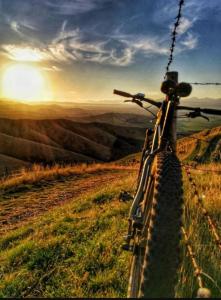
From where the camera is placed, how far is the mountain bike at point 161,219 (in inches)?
101

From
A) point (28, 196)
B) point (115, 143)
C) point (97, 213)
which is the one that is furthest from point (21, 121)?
point (97, 213)

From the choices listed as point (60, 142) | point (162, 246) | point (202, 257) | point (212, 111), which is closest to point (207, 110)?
point (212, 111)

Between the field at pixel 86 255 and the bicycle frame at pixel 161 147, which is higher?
the bicycle frame at pixel 161 147

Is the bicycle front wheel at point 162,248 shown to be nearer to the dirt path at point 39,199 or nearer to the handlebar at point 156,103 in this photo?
the handlebar at point 156,103

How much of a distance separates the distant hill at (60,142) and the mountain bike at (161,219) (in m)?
45.2

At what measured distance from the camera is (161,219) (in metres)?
2.61

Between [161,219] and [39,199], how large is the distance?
11.3 m

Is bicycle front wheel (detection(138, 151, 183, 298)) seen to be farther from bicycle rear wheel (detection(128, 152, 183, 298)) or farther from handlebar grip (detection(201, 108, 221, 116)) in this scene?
handlebar grip (detection(201, 108, 221, 116))

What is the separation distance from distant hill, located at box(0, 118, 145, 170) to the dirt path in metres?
31.9

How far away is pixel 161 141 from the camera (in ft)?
10.8

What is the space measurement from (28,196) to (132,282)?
11.9m

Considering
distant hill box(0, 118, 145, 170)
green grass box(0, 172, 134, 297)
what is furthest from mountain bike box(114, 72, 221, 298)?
distant hill box(0, 118, 145, 170)

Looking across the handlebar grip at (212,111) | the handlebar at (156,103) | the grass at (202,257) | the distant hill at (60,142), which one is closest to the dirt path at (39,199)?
the grass at (202,257)

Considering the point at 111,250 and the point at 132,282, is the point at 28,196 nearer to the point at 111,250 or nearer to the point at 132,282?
the point at 111,250
